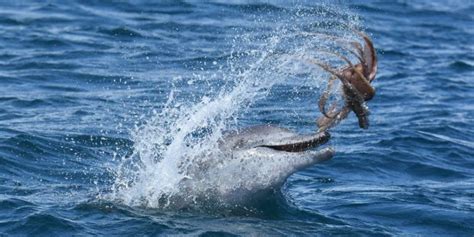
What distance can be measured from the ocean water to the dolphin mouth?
60 centimetres

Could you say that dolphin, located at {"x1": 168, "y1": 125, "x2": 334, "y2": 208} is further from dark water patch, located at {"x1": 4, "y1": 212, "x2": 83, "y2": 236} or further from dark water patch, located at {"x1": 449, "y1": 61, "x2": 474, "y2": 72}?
dark water patch, located at {"x1": 449, "y1": 61, "x2": 474, "y2": 72}

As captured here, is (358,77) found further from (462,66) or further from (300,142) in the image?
(462,66)

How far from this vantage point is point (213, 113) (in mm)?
10102

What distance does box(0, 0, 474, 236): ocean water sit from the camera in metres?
9.84

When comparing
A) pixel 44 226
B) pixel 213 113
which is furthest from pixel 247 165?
pixel 44 226

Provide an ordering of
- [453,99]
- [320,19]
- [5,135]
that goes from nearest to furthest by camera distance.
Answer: [5,135], [453,99], [320,19]

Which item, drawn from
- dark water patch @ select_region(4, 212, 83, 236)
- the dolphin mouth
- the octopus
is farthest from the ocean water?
the dolphin mouth

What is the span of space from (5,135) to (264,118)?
3.05 meters

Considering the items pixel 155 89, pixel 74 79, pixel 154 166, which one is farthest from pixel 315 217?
pixel 74 79

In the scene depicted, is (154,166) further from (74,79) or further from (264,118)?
(74,79)

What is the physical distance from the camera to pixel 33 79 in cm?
1602

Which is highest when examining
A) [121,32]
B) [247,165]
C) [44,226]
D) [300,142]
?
[300,142]

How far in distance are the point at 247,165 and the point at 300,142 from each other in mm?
520

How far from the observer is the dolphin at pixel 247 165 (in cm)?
919
